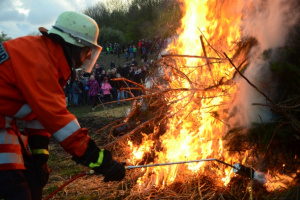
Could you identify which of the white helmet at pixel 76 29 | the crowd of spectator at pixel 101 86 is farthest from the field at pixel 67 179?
the crowd of spectator at pixel 101 86

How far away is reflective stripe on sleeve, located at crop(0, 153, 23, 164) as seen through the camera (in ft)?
7.14

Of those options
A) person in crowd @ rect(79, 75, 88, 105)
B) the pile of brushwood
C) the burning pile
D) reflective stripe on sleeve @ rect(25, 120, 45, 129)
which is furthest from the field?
person in crowd @ rect(79, 75, 88, 105)

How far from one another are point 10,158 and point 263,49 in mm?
2859

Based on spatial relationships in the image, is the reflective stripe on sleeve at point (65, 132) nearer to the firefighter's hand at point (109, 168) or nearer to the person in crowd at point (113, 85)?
the firefighter's hand at point (109, 168)

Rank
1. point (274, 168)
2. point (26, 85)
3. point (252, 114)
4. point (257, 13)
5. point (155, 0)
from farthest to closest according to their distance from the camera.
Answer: point (155, 0) < point (257, 13) < point (252, 114) < point (274, 168) < point (26, 85)

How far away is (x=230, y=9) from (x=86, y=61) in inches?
89.5

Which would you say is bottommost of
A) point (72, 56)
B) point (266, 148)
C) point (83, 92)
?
point (266, 148)

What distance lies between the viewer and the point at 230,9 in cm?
397

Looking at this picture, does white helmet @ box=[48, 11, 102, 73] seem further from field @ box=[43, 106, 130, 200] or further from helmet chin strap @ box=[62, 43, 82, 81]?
field @ box=[43, 106, 130, 200]

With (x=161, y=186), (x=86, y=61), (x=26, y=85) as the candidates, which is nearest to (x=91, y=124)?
(x=161, y=186)

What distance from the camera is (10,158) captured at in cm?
222

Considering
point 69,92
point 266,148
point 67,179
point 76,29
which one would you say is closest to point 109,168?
point 76,29

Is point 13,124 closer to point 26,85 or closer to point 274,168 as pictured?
point 26,85

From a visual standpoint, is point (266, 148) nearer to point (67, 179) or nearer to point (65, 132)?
point (65, 132)
